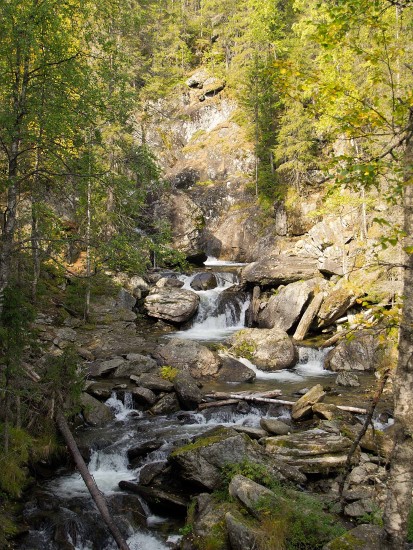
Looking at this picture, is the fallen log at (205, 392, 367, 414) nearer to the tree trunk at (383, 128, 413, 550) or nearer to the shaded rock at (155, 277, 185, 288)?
the tree trunk at (383, 128, 413, 550)

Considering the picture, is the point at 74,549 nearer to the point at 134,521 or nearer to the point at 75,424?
the point at 134,521

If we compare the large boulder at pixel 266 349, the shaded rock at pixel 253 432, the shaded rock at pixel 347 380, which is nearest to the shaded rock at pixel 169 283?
the large boulder at pixel 266 349

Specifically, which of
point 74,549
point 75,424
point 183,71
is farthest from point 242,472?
point 183,71

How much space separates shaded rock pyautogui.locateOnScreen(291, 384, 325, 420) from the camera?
12.5m

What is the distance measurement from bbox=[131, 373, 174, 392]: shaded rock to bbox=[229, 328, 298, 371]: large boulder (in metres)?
4.93

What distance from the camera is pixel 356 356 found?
58.1 ft

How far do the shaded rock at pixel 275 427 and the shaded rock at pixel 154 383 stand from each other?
12.4 feet

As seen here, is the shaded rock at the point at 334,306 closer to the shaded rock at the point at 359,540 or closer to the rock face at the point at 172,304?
the rock face at the point at 172,304

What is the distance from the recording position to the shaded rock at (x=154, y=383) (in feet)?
46.7

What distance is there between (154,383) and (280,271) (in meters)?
12.7

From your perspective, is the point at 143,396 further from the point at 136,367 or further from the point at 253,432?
the point at 253,432

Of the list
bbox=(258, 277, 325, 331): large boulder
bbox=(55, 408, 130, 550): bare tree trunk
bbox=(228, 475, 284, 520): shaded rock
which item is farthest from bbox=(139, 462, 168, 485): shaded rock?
bbox=(258, 277, 325, 331): large boulder

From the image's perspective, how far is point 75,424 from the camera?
39.5ft

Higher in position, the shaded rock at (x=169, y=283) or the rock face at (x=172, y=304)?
the shaded rock at (x=169, y=283)
